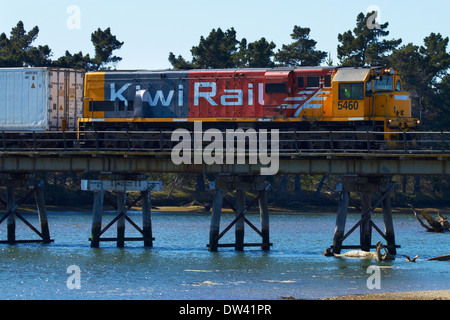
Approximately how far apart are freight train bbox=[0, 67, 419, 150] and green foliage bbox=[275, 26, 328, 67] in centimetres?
5022

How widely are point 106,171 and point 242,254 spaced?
25.6 ft

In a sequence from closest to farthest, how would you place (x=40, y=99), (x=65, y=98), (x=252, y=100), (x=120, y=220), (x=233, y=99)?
(x=252, y=100) < (x=233, y=99) < (x=120, y=220) < (x=40, y=99) < (x=65, y=98)

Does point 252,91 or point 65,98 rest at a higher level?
point 252,91

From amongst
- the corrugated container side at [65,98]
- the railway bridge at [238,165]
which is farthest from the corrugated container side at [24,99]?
the railway bridge at [238,165]

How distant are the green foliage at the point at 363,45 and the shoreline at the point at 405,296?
5892cm

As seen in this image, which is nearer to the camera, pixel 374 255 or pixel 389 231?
pixel 374 255

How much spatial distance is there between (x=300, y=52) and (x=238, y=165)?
56.7m

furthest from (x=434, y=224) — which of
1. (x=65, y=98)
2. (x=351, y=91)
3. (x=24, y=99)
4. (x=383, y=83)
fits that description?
(x=24, y=99)

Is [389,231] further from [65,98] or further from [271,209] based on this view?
[271,209]

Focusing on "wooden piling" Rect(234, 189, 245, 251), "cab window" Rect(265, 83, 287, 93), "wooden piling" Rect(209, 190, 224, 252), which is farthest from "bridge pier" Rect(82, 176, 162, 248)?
"cab window" Rect(265, 83, 287, 93)

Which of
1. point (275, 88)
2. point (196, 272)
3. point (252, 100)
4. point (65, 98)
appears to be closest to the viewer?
point (196, 272)

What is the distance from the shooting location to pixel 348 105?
3859 centimetres

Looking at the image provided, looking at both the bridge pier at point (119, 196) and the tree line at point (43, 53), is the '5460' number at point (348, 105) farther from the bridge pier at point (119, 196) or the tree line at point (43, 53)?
the tree line at point (43, 53)

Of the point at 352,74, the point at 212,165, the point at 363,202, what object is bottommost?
the point at 363,202
